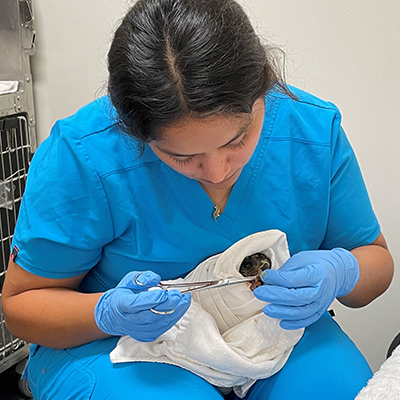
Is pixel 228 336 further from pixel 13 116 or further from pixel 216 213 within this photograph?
pixel 13 116

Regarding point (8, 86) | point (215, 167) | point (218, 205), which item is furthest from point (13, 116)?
point (215, 167)

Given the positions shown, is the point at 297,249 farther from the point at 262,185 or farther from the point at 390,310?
the point at 390,310

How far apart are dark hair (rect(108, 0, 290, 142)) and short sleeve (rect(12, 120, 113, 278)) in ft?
0.58

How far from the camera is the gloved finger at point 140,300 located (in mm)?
757

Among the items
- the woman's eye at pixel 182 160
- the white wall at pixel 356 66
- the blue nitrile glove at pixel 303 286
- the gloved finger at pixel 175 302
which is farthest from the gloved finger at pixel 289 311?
the white wall at pixel 356 66

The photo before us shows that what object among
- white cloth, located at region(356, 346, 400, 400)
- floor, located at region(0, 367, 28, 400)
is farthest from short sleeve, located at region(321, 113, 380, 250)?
floor, located at region(0, 367, 28, 400)

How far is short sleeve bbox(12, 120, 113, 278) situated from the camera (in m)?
0.84

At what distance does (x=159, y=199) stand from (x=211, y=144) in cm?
20

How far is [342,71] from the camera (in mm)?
1233

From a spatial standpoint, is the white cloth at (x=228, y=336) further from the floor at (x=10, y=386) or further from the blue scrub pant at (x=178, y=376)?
the floor at (x=10, y=386)

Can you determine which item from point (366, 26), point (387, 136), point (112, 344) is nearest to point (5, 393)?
point (112, 344)

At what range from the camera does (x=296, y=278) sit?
0.83 meters

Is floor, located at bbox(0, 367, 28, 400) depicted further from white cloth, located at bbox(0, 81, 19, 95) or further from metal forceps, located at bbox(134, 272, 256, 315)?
metal forceps, located at bbox(134, 272, 256, 315)

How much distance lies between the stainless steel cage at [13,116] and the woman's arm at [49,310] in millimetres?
531
